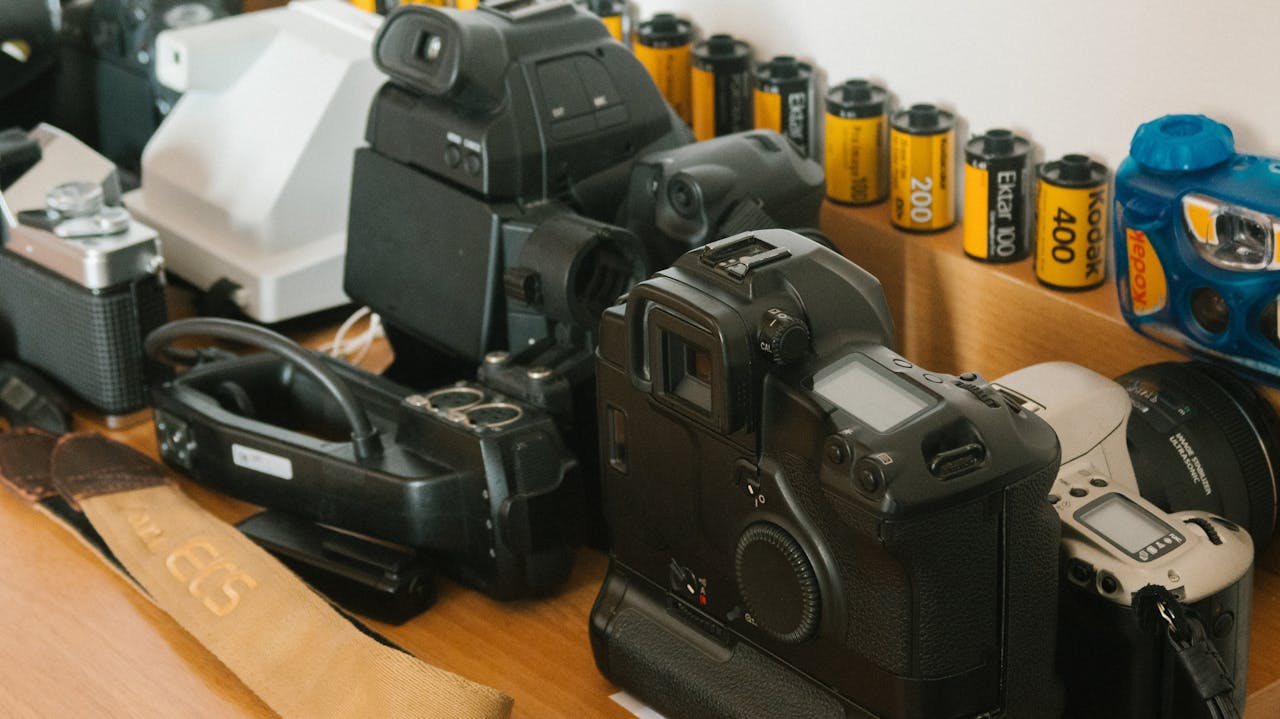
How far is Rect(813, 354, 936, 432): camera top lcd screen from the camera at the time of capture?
83 centimetres

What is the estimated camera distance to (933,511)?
0.81 meters

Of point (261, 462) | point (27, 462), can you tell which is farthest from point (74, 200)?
point (261, 462)

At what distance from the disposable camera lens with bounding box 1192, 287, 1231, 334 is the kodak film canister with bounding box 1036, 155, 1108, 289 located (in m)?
0.11

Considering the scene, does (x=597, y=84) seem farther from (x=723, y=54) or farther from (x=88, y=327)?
(x=88, y=327)

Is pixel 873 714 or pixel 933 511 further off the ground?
pixel 933 511

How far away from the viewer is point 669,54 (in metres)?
1.51

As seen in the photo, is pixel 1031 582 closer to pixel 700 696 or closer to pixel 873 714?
pixel 873 714

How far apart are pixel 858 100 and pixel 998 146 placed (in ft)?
0.51

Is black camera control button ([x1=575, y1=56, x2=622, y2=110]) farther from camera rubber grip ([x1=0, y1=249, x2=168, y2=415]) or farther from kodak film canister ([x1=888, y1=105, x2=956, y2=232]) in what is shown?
camera rubber grip ([x1=0, y1=249, x2=168, y2=415])

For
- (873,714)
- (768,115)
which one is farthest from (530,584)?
(768,115)

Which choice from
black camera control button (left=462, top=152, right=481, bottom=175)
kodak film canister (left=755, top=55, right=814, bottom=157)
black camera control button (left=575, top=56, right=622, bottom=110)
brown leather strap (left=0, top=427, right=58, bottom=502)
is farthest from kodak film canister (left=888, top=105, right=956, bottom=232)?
brown leather strap (left=0, top=427, right=58, bottom=502)

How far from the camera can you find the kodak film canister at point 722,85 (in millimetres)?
1451

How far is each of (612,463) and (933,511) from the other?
0.26 meters

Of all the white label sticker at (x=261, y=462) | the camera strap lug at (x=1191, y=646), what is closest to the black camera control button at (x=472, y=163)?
the white label sticker at (x=261, y=462)
